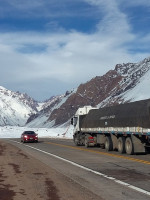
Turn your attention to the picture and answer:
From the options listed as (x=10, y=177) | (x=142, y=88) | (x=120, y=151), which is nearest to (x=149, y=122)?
(x=120, y=151)

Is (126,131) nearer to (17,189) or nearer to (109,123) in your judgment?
(109,123)

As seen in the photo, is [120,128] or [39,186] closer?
[39,186]

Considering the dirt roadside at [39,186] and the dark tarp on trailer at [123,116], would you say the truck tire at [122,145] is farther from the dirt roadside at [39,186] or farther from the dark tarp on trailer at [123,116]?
the dirt roadside at [39,186]

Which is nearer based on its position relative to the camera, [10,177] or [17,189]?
[17,189]

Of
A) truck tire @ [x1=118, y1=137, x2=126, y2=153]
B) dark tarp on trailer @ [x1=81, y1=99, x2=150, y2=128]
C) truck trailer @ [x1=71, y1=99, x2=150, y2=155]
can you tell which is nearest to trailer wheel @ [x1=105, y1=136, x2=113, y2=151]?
truck trailer @ [x1=71, y1=99, x2=150, y2=155]

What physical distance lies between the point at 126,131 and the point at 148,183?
10.4 metres

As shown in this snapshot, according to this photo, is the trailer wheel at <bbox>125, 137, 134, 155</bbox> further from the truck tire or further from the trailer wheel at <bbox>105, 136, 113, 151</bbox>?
the trailer wheel at <bbox>105, 136, 113, 151</bbox>

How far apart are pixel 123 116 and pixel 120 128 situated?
817 mm

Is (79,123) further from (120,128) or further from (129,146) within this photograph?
(129,146)

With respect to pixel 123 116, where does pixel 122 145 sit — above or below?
below

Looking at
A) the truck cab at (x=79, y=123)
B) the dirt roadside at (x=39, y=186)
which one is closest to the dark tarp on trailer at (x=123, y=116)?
the truck cab at (x=79, y=123)

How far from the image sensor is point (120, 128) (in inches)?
846

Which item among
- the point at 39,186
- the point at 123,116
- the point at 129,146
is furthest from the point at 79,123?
the point at 39,186

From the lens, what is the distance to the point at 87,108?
31.5m
